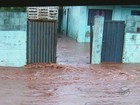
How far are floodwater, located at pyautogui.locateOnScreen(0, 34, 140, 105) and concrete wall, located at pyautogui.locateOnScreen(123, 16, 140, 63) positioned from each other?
0.46 meters

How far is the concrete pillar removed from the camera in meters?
13.2

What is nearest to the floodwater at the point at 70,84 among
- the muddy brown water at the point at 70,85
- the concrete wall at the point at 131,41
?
the muddy brown water at the point at 70,85

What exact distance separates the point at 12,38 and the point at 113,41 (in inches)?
188

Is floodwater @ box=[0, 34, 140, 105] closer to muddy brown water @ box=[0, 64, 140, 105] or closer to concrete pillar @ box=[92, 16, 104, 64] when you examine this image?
muddy brown water @ box=[0, 64, 140, 105]

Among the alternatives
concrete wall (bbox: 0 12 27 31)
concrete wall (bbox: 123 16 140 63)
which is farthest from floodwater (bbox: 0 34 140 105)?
concrete wall (bbox: 0 12 27 31)

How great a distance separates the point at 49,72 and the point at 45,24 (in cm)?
217

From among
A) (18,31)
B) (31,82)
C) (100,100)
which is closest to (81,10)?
(18,31)

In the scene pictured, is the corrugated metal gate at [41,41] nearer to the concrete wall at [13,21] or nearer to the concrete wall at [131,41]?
the concrete wall at [13,21]

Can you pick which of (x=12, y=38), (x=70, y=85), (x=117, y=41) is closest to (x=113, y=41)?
(x=117, y=41)

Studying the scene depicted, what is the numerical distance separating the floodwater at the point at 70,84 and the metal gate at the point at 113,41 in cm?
40

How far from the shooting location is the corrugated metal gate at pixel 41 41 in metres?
12.6

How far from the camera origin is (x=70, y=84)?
414 inches
